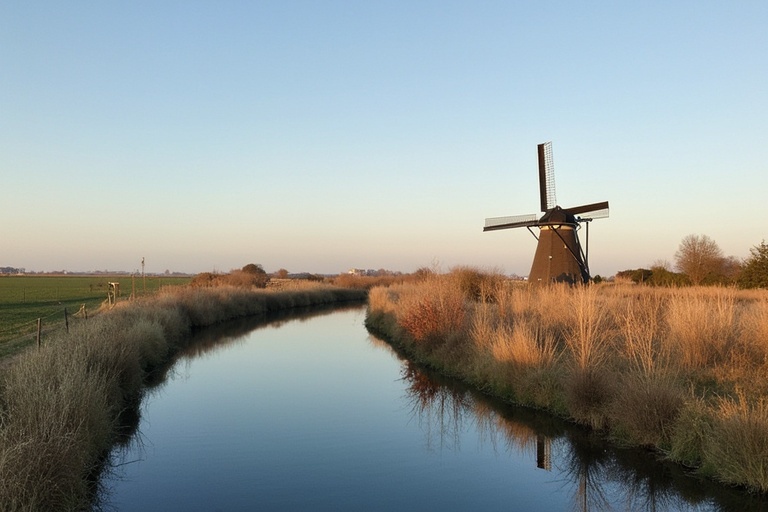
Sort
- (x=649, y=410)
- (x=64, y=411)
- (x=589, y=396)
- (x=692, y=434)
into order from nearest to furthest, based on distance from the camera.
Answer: (x=64, y=411) < (x=692, y=434) < (x=649, y=410) < (x=589, y=396)

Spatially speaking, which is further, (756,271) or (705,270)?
(705,270)

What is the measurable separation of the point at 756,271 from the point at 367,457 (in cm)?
2741

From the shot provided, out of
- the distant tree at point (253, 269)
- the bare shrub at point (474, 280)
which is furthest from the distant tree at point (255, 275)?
the bare shrub at point (474, 280)

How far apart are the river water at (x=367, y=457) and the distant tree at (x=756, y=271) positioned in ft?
72.5

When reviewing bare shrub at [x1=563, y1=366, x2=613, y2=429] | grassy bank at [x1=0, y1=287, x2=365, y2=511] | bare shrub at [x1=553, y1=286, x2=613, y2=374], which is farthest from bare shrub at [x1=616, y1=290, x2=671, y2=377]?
grassy bank at [x1=0, y1=287, x2=365, y2=511]

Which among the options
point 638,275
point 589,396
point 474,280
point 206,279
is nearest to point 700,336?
point 589,396

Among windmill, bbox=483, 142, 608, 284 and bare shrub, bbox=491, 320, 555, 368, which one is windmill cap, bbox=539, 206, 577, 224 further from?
bare shrub, bbox=491, 320, 555, 368

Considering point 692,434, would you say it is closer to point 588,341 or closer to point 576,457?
point 576,457

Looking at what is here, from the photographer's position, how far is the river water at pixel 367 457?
6453 mm

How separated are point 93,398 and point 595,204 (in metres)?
20.5

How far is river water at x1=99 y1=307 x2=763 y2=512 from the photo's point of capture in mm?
6453

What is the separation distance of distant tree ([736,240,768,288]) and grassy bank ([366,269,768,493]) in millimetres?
15356

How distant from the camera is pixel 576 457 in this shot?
7.92 metres

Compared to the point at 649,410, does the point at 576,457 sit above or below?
below
